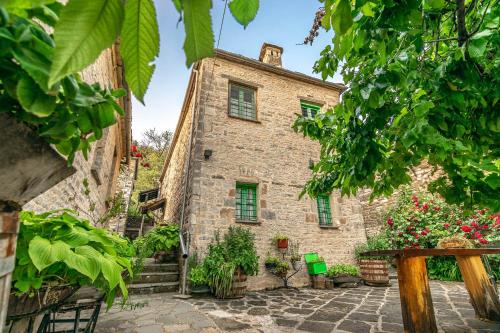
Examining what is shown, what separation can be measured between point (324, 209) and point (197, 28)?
7758 mm

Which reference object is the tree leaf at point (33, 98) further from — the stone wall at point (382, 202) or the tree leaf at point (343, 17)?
the stone wall at point (382, 202)

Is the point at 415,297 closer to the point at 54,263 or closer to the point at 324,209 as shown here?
the point at 54,263

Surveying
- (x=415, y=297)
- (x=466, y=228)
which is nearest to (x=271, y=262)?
(x=415, y=297)

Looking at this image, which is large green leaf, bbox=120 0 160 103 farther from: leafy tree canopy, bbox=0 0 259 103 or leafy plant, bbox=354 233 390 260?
leafy plant, bbox=354 233 390 260

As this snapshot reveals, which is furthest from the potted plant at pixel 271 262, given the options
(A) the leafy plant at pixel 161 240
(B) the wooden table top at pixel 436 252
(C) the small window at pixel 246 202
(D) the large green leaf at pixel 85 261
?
(D) the large green leaf at pixel 85 261

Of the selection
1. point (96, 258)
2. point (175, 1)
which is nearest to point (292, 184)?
point (96, 258)

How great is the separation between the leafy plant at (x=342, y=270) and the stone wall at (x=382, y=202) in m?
2.47

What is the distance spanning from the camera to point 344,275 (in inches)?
255

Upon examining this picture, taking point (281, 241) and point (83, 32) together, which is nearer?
point (83, 32)

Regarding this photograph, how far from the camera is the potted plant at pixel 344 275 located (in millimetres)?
6418

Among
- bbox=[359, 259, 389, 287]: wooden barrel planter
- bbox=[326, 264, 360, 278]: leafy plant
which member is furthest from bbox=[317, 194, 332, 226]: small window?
bbox=[359, 259, 389, 287]: wooden barrel planter

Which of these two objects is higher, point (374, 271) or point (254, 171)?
A: point (254, 171)

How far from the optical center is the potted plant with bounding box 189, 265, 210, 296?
5133 millimetres

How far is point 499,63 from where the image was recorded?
1532mm
